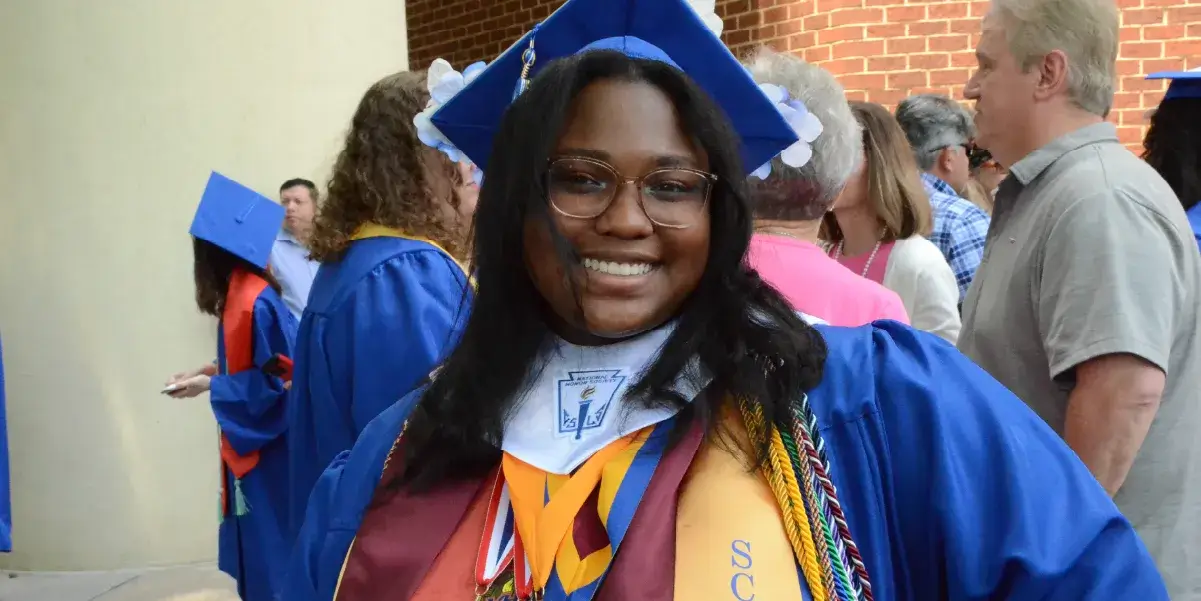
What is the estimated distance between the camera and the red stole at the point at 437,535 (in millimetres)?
1182

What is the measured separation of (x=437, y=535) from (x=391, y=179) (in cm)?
148

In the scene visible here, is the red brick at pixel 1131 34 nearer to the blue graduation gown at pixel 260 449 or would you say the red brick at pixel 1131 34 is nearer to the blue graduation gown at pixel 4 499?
the blue graduation gown at pixel 260 449

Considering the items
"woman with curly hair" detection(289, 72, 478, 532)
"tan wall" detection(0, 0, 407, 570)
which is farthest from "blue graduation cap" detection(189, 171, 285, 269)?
"tan wall" detection(0, 0, 407, 570)

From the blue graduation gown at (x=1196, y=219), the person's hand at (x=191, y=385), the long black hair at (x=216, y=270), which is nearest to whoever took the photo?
the blue graduation gown at (x=1196, y=219)

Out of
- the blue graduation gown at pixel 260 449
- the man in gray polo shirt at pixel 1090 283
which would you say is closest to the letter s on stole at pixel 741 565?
the man in gray polo shirt at pixel 1090 283

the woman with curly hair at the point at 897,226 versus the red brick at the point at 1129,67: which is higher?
the red brick at the point at 1129,67

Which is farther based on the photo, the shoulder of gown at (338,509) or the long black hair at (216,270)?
the long black hair at (216,270)

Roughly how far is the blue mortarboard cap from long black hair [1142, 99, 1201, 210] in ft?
5.48

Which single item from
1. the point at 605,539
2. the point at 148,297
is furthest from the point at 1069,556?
the point at 148,297

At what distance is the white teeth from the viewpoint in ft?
4.16

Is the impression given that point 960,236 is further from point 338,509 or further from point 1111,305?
point 338,509

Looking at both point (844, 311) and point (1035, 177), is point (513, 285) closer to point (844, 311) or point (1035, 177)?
point (844, 311)

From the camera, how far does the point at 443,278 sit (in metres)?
2.50

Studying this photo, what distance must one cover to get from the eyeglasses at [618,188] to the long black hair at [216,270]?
2471 mm
